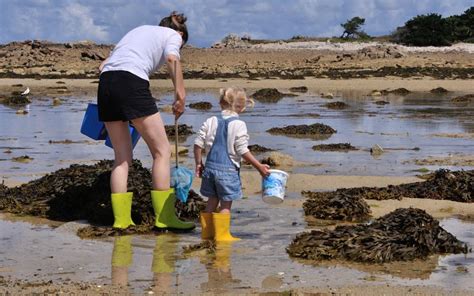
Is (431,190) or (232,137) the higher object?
(232,137)

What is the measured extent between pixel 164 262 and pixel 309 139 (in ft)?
32.0

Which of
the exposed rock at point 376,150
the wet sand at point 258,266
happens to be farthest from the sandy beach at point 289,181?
the exposed rock at point 376,150

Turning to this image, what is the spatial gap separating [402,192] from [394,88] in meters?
25.5

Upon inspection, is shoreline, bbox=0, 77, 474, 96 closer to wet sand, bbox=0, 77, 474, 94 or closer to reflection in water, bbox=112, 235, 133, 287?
wet sand, bbox=0, 77, 474, 94

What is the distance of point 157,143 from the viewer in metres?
7.40

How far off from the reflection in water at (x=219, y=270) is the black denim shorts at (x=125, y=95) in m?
1.32

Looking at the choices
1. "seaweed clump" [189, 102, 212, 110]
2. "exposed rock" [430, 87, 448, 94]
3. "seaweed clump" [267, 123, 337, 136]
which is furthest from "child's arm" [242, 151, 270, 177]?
"exposed rock" [430, 87, 448, 94]

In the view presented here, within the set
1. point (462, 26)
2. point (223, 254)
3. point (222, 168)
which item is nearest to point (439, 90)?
point (222, 168)

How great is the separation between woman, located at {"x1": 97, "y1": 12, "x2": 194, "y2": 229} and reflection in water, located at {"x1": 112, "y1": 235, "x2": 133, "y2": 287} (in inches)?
17.8

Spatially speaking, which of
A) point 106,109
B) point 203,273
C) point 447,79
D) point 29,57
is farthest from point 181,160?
point 29,57

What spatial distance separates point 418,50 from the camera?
56125 millimetres

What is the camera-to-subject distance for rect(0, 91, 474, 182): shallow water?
12070mm

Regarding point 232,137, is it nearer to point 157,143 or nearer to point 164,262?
point 157,143

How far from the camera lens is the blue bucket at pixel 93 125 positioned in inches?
312
